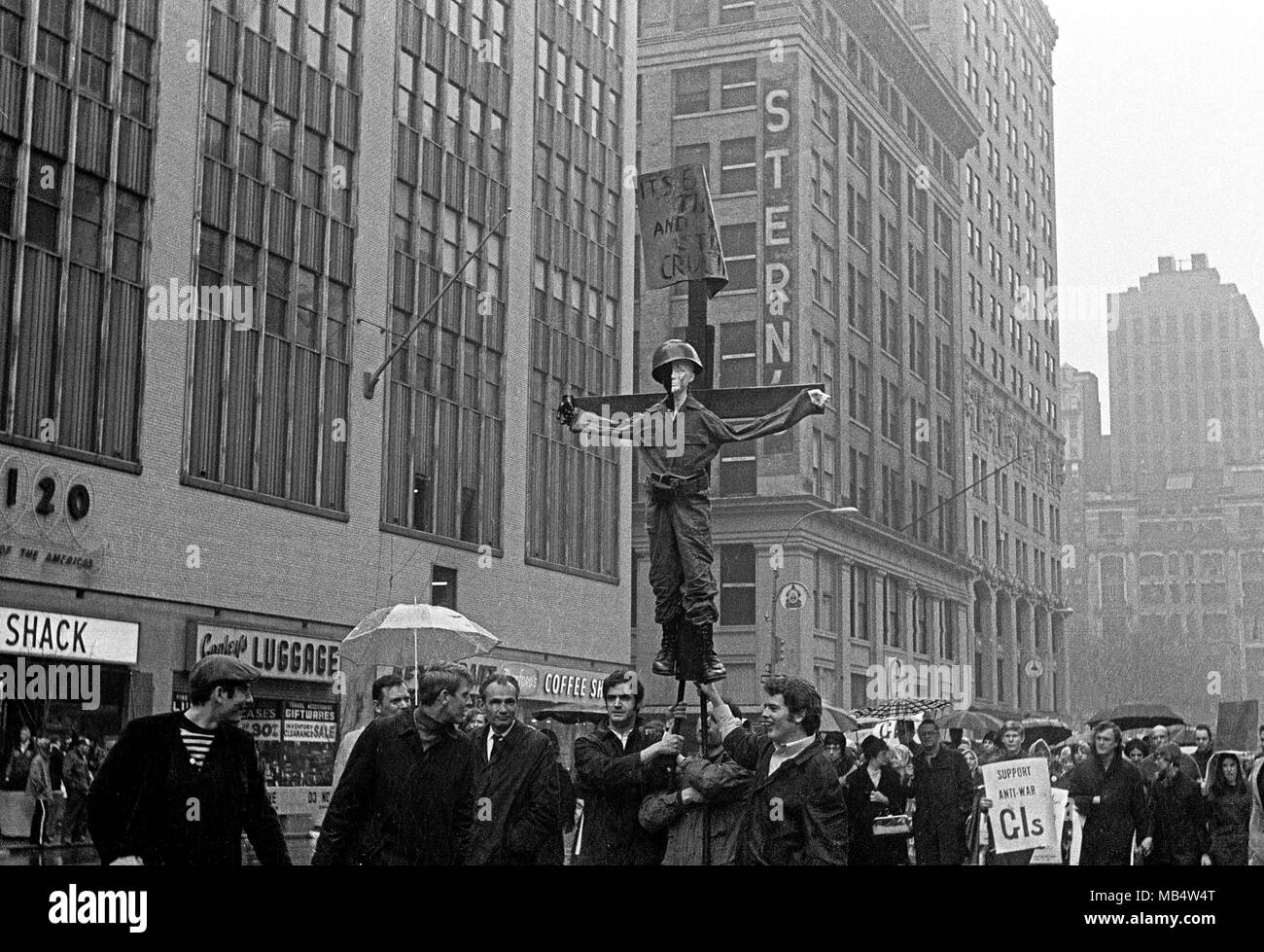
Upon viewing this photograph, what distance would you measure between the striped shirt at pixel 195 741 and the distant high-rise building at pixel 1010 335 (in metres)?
72.1

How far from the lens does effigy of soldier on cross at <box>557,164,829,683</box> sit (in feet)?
28.2

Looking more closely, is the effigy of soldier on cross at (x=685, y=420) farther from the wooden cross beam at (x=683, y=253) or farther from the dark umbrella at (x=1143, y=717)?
the dark umbrella at (x=1143, y=717)

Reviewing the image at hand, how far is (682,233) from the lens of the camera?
9305 mm

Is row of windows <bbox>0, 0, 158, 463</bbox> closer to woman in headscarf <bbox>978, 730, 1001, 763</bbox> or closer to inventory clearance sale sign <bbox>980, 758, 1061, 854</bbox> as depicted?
woman in headscarf <bbox>978, 730, 1001, 763</bbox>

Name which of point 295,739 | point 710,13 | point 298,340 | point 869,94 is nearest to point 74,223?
point 298,340

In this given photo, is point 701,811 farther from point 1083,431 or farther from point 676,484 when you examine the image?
point 1083,431

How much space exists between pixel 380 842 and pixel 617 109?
138ft

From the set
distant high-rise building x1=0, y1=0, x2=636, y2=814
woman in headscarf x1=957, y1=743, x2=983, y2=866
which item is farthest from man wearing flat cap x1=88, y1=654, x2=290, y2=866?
distant high-rise building x1=0, y1=0, x2=636, y2=814

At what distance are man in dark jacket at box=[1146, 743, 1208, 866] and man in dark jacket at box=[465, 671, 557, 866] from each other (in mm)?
6602

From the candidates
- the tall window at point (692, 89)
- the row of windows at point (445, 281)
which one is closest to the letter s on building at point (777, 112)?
the tall window at point (692, 89)

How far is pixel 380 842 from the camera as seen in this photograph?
7.86m
